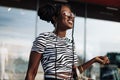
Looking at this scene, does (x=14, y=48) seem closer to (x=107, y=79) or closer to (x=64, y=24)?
(x=107, y=79)

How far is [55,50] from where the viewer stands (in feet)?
8.87

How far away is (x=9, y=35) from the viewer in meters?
9.93

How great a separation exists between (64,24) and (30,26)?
7539 millimetres

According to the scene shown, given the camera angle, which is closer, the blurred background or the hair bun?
the hair bun

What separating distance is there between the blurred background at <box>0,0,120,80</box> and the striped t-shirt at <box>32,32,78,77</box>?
6603 millimetres

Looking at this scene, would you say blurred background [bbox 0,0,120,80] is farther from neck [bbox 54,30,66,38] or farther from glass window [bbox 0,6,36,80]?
neck [bbox 54,30,66,38]

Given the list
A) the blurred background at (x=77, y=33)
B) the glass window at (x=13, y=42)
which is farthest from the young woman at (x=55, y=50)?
the glass window at (x=13, y=42)

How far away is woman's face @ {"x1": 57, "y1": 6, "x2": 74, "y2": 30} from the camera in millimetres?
2740

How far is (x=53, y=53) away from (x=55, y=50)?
0.10 feet

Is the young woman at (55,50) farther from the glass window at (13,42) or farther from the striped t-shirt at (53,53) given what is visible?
the glass window at (13,42)

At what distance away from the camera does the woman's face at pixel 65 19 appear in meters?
2.74

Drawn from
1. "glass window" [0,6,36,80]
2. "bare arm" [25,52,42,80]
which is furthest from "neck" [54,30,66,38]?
"glass window" [0,6,36,80]

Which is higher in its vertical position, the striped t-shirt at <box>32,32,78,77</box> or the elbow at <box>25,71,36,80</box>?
the striped t-shirt at <box>32,32,78,77</box>

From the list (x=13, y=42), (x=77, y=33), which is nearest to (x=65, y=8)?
(x=13, y=42)
